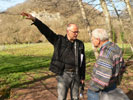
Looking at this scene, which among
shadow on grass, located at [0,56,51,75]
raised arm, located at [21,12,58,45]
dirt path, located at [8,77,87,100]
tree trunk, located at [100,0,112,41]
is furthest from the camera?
shadow on grass, located at [0,56,51,75]

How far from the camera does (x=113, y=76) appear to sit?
82.0 inches

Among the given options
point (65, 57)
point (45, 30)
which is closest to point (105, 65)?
point (65, 57)

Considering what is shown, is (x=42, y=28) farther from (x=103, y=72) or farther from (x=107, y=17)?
(x=107, y=17)

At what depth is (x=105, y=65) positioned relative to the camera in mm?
1969

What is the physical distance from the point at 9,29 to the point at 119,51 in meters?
38.6

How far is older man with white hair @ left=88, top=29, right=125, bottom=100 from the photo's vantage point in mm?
1974

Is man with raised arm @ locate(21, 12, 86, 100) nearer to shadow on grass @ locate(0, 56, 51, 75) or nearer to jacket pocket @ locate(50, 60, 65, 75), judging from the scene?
jacket pocket @ locate(50, 60, 65, 75)

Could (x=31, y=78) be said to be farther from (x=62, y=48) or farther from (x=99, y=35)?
(x=99, y=35)

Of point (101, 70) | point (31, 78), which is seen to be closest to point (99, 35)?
point (101, 70)

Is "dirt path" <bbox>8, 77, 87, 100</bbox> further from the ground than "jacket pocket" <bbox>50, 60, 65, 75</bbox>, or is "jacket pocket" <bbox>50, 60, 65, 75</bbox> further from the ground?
"jacket pocket" <bbox>50, 60, 65, 75</bbox>

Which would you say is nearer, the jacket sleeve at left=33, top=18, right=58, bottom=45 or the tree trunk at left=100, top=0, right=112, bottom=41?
the jacket sleeve at left=33, top=18, right=58, bottom=45

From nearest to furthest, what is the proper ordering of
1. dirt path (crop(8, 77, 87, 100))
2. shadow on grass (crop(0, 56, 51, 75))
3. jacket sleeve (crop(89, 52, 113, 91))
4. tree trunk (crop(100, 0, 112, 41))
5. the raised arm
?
jacket sleeve (crop(89, 52, 113, 91))
the raised arm
dirt path (crop(8, 77, 87, 100))
tree trunk (crop(100, 0, 112, 41))
shadow on grass (crop(0, 56, 51, 75))

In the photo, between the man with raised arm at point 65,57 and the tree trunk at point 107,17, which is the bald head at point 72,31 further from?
the tree trunk at point 107,17

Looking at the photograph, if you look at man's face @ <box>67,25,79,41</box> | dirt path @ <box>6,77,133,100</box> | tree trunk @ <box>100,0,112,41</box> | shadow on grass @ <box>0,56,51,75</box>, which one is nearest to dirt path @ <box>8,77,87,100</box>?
dirt path @ <box>6,77,133,100</box>
